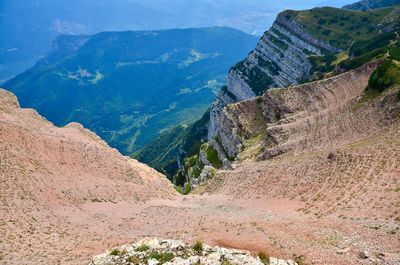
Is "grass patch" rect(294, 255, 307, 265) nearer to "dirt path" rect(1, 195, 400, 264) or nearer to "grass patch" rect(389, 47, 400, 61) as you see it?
"dirt path" rect(1, 195, 400, 264)

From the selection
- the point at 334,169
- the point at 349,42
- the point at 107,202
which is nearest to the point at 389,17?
the point at 349,42

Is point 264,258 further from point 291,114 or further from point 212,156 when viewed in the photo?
point 212,156

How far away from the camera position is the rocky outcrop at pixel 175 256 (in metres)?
29.4

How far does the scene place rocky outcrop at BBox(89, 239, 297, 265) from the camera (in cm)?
2935

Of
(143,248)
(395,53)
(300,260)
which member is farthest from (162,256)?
(395,53)

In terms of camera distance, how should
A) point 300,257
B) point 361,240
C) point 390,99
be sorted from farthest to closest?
point 390,99, point 361,240, point 300,257

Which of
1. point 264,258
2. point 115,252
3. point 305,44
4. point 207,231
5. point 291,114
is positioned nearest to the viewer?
point 264,258

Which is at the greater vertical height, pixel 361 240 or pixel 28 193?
pixel 361 240

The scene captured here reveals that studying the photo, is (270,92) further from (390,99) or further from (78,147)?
(78,147)

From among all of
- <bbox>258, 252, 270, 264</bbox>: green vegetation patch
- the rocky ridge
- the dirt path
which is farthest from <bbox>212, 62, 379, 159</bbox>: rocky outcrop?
the rocky ridge

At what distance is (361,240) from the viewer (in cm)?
3453

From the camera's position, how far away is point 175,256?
2992 cm

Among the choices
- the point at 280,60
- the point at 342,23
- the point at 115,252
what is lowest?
the point at 280,60

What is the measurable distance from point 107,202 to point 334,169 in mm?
26466
